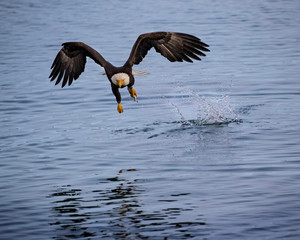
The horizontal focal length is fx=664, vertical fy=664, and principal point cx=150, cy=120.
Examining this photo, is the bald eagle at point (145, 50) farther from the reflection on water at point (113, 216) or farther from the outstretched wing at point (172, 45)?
the reflection on water at point (113, 216)

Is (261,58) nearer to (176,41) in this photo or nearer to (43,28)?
(176,41)

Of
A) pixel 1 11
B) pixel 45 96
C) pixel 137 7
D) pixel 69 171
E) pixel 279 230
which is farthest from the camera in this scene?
pixel 137 7

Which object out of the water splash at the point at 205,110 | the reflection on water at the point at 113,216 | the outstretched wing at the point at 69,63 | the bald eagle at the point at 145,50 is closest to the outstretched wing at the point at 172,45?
the bald eagle at the point at 145,50

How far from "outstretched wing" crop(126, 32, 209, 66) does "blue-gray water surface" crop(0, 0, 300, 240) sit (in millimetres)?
1462

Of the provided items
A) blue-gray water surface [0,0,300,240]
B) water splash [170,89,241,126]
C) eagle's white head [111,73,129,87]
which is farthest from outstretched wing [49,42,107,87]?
water splash [170,89,241,126]

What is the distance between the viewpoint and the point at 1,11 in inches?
1411

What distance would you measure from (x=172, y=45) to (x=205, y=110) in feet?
9.51

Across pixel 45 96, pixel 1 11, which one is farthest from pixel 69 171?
pixel 1 11

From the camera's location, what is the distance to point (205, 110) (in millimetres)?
13070

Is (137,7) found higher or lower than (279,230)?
higher

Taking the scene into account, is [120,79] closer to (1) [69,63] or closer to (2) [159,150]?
(2) [159,150]

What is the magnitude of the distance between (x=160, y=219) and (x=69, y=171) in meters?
2.53

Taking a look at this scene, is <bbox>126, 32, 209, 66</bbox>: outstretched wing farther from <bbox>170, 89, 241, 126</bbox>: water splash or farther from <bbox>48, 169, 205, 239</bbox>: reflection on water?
<bbox>48, 169, 205, 239</bbox>: reflection on water

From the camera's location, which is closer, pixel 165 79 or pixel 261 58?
pixel 165 79
